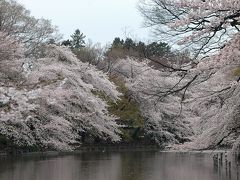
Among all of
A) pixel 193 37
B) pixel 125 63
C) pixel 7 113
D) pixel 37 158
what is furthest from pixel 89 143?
pixel 193 37

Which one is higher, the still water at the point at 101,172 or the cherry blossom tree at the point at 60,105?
the cherry blossom tree at the point at 60,105

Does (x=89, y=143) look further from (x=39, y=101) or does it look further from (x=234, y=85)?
(x=234, y=85)

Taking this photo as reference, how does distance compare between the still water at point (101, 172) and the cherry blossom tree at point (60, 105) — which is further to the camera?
the cherry blossom tree at point (60, 105)

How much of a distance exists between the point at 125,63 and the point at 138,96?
18.0ft

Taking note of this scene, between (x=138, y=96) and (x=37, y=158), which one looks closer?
(x=37, y=158)

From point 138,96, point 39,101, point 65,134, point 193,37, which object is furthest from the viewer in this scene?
point 138,96

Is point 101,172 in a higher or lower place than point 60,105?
lower

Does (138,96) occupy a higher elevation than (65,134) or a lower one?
higher

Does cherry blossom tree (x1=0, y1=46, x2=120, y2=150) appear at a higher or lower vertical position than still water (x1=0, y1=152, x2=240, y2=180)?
higher

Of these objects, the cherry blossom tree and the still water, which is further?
the cherry blossom tree

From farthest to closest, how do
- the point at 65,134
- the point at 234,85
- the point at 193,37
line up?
the point at 65,134 < the point at 234,85 < the point at 193,37

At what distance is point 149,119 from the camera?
3488 centimetres

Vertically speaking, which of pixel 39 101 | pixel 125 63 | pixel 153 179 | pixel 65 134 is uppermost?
pixel 125 63

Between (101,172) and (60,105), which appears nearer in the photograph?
(101,172)
